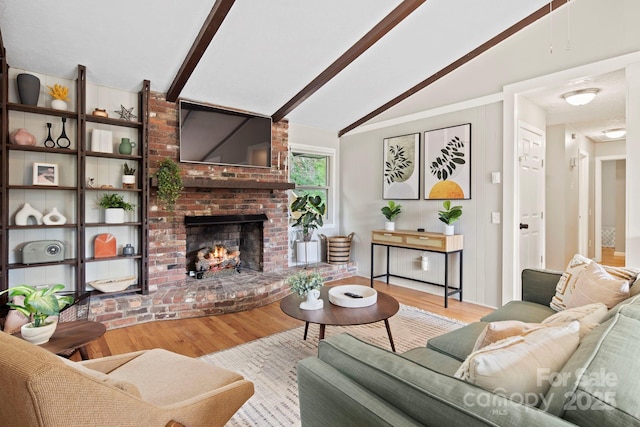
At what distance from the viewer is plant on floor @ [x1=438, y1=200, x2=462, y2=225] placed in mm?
3855

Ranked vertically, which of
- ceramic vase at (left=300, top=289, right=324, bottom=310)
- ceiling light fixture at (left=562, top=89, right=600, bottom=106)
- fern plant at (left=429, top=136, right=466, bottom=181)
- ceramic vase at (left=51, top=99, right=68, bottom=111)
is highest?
ceiling light fixture at (left=562, top=89, right=600, bottom=106)

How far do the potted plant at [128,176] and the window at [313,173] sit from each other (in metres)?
2.12

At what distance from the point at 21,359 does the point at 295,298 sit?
199 centimetres

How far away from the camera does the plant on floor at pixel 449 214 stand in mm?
3855

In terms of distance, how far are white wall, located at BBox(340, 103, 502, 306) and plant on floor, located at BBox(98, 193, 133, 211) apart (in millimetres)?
3195

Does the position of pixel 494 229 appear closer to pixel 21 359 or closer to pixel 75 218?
pixel 21 359

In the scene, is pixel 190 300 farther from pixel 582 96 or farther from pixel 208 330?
pixel 582 96

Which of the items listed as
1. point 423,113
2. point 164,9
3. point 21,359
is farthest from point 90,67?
point 423,113

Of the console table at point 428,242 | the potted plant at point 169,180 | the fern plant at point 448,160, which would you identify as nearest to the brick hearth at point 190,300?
the potted plant at point 169,180

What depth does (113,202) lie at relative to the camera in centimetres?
347

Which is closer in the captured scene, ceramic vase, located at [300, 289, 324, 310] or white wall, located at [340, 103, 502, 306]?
ceramic vase, located at [300, 289, 324, 310]

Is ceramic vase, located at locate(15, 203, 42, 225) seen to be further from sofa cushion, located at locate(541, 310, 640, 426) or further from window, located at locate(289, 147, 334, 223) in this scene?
sofa cushion, located at locate(541, 310, 640, 426)

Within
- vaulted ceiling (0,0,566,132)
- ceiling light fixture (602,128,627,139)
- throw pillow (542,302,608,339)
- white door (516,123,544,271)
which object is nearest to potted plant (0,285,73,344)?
vaulted ceiling (0,0,566,132)

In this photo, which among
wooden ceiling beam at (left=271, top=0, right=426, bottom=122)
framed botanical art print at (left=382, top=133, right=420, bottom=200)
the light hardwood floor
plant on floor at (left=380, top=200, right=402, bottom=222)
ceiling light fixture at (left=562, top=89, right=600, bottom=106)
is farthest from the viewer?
plant on floor at (left=380, top=200, right=402, bottom=222)
